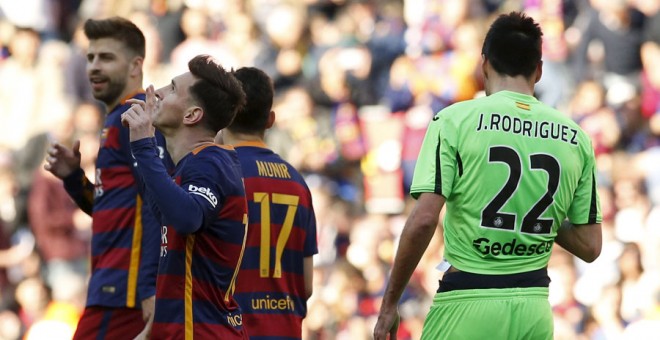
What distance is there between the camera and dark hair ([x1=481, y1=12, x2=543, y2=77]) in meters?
6.17

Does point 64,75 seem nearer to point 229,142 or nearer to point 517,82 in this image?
point 229,142

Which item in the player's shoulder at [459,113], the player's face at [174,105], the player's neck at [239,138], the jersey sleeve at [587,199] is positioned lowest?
the jersey sleeve at [587,199]

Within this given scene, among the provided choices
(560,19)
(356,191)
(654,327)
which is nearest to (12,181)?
(356,191)

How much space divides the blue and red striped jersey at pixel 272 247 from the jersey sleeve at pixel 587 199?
156 centimetres

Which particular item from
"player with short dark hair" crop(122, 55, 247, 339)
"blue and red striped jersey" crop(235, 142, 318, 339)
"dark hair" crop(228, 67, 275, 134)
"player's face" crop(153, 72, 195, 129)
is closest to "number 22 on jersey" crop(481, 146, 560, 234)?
"player with short dark hair" crop(122, 55, 247, 339)

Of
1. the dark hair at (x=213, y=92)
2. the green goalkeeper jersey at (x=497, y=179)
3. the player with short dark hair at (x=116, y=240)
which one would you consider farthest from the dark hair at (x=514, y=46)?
the player with short dark hair at (x=116, y=240)

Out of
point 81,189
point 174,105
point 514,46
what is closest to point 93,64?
point 81,189

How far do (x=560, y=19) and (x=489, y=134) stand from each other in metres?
8.09

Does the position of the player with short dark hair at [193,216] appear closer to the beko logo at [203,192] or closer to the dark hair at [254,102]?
the beko logo at [203,192]

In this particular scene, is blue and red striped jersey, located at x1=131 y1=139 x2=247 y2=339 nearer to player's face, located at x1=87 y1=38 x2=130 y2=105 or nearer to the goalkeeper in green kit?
the goalkeeper in green kit

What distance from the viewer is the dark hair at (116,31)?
7.77m

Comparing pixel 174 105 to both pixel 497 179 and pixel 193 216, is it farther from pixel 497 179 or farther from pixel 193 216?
pixel 497 179

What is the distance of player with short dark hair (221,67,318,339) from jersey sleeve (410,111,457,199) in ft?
4.04

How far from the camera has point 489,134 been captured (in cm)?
604
